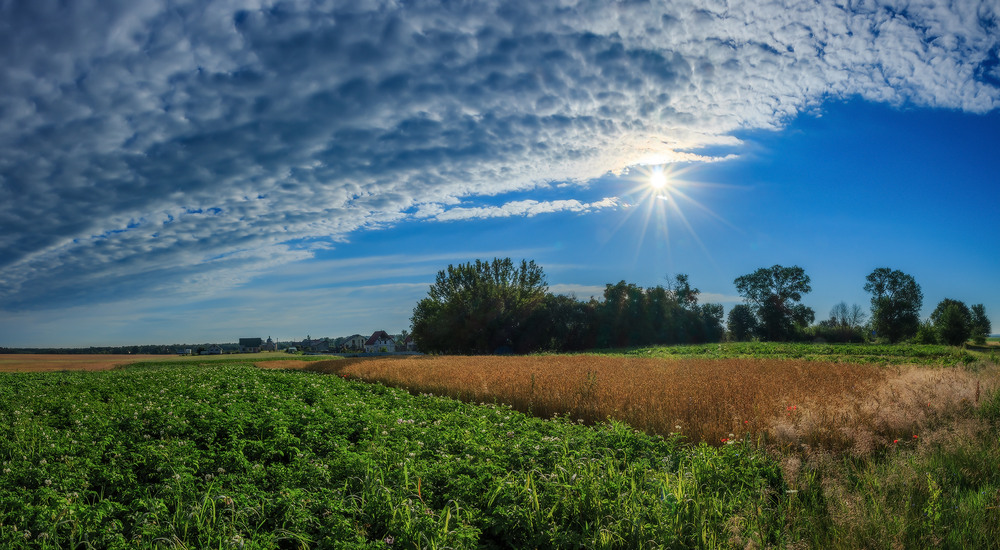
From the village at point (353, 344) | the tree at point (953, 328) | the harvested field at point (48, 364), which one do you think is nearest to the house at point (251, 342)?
the village at point (353, 344)

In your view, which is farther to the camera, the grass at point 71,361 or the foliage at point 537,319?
the foliage at point 537,319

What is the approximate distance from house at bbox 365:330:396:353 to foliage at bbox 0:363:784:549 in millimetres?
105253

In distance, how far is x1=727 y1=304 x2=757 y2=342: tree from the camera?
69.1m

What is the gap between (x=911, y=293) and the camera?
218ft

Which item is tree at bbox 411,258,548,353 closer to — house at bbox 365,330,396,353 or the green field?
the green field

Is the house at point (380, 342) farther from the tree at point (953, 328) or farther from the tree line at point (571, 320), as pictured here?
the tree at point (953, 328)

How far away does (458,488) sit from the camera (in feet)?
15.3

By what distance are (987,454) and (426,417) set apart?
810 cm

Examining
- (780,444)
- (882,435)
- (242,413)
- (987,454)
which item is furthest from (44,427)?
(987,454)

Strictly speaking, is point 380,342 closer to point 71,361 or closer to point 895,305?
point 71,361

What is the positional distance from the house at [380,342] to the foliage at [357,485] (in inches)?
4144

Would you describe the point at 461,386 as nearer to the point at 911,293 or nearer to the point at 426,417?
the point at 426,417

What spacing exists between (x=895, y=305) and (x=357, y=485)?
82.4 m

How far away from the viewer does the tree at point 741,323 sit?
227ft
